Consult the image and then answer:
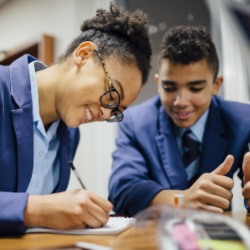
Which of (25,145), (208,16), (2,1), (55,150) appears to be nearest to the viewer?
(25,145)

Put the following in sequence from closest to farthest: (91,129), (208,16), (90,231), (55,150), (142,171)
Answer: (90,231) → (55,150) → (142,171) → (208,16) → (91,129)

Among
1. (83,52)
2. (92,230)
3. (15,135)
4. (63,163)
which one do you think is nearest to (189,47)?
(83,52)

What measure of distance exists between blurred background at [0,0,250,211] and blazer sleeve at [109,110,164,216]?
0.32 meters

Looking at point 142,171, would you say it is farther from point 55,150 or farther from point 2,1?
point 2,1

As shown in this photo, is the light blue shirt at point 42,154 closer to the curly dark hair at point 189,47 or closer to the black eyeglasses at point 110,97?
the black eyeglasses at point 110,97

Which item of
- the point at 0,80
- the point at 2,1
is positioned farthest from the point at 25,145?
the point at 2,1

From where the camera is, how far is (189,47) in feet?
4.27

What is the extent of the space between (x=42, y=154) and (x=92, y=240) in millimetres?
458

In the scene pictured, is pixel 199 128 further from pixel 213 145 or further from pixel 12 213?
pixel 12 213

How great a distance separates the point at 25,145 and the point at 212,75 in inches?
32.2

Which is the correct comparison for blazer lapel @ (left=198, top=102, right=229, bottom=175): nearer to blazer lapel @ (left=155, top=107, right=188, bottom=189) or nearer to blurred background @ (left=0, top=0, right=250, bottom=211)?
blazer lapel @ (left=155, top=107, right=188, bottom=189)

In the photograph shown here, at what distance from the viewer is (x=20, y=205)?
65 cm

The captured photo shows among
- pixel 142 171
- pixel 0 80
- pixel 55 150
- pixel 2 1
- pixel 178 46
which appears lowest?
pixel 142 171

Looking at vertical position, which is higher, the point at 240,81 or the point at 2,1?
the point at 2,1
